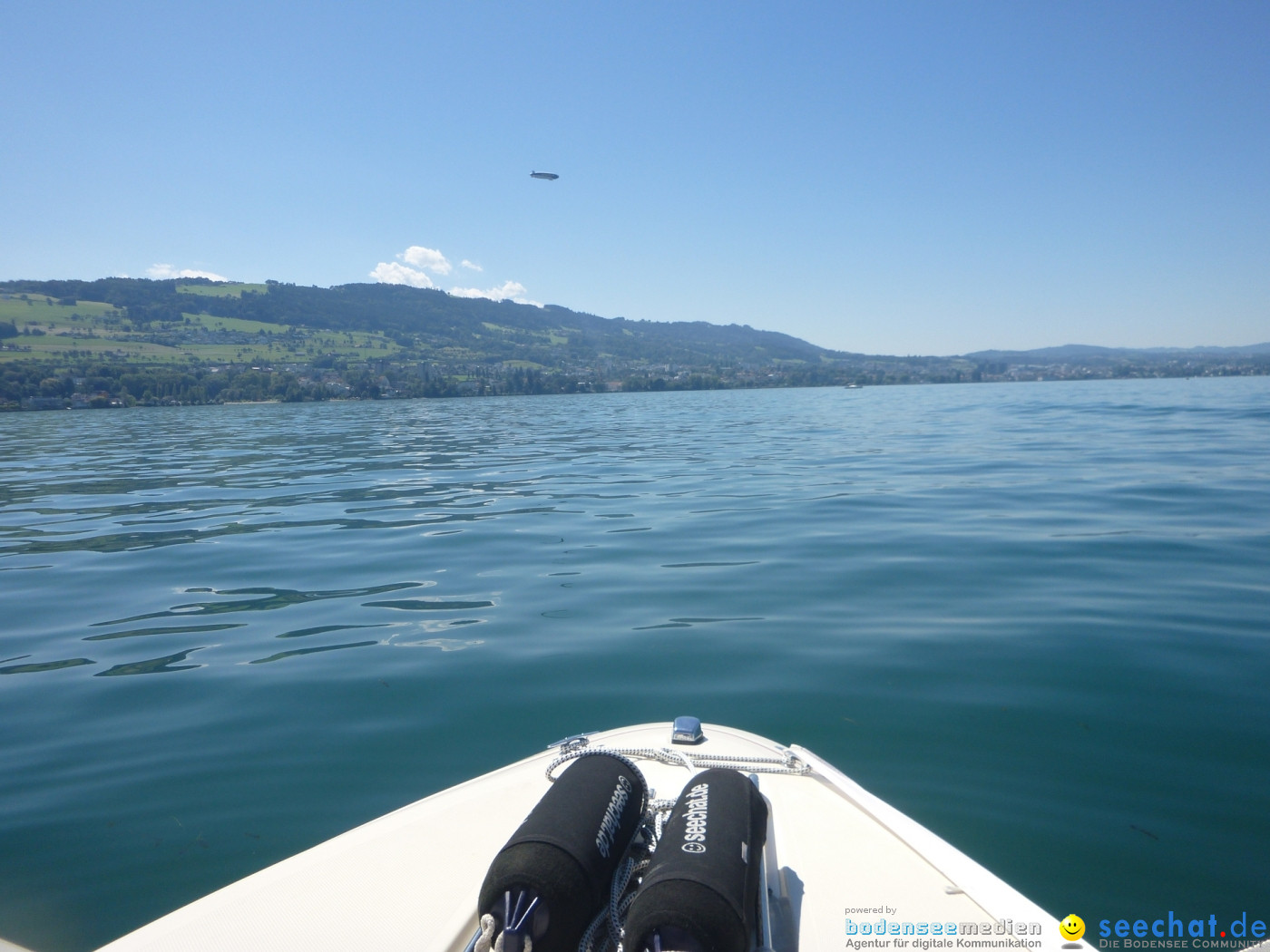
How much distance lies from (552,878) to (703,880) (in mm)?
373

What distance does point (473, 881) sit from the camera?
7.74 feet

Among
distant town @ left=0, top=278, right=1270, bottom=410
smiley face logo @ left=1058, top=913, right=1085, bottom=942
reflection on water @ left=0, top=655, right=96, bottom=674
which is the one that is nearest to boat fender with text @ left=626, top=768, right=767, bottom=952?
smiley face logo @ left=1058, top=913, right=1085, bottom=942

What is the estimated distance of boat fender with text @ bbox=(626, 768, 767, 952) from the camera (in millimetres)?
1634

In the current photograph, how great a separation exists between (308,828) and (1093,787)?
152 inches

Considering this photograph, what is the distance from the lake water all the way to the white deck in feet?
2.80

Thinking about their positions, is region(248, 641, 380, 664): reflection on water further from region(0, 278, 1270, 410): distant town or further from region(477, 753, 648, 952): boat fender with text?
region(0, 278, 1270, 410): distant town

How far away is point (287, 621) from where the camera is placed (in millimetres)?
6684

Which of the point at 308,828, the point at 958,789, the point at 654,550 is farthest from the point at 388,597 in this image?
the point at 958,789

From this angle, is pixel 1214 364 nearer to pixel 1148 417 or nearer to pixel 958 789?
pixel 1148 417

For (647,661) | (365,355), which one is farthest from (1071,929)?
(365,355)

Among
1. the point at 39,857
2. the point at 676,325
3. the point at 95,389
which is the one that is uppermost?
the point at 676,325

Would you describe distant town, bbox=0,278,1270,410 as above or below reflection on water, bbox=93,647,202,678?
above

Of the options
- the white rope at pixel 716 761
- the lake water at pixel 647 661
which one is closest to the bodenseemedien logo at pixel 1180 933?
the lake water at pixel 647 661

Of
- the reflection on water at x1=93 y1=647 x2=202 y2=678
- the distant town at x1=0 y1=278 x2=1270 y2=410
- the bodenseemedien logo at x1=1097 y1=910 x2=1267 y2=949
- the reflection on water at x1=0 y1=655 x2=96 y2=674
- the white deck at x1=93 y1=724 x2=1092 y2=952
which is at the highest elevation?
the distant town at x1=0 y1=278 x2=1270 y2=410
